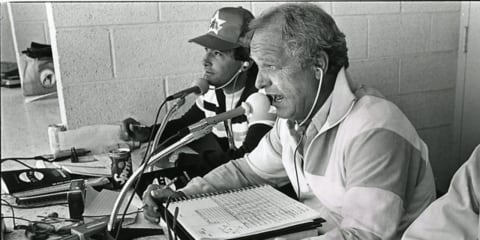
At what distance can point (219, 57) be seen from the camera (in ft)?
5.86

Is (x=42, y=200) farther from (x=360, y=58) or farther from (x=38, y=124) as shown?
(x=360, y=58)

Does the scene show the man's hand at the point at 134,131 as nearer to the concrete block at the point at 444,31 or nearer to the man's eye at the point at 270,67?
the man's eye at the point at 270,67

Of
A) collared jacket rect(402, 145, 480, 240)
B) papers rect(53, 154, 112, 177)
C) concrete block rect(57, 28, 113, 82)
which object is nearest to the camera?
collared jacket rect(402, 145, 480, 240)

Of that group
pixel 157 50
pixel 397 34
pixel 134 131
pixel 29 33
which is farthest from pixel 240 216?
pixel 397 34

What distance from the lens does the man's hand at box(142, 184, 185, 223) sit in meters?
1.27

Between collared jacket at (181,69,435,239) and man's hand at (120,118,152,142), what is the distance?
0.37 m

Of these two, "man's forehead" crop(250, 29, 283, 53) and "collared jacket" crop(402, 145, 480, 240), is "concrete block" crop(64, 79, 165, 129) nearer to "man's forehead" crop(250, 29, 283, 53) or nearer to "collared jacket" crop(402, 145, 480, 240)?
"man's forehead" crop(250, 29, 283, 53)

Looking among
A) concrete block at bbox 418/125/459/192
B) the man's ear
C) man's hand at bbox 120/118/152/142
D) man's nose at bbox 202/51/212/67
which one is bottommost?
concrete block at bbox 418/125/459/192

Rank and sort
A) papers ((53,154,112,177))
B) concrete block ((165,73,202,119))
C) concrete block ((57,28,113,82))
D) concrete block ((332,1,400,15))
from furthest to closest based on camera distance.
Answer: concrete block ((332,1,400,15))
concrete block ((165,73,202,119))
concrete block ((57,28,113,82))
papers ((53,154,112,177))

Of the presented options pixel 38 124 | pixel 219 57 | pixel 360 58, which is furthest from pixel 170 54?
pixel 360 58

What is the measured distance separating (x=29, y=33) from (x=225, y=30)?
2.09 ft

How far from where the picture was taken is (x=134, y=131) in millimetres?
1743

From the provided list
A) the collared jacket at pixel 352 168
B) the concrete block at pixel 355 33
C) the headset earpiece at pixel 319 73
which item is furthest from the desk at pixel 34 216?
the concrete block at pixel 355 33

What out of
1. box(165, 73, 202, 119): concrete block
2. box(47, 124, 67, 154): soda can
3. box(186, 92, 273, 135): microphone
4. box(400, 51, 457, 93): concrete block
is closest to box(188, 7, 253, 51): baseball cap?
box(165, 73, 202, 119): concrete block
